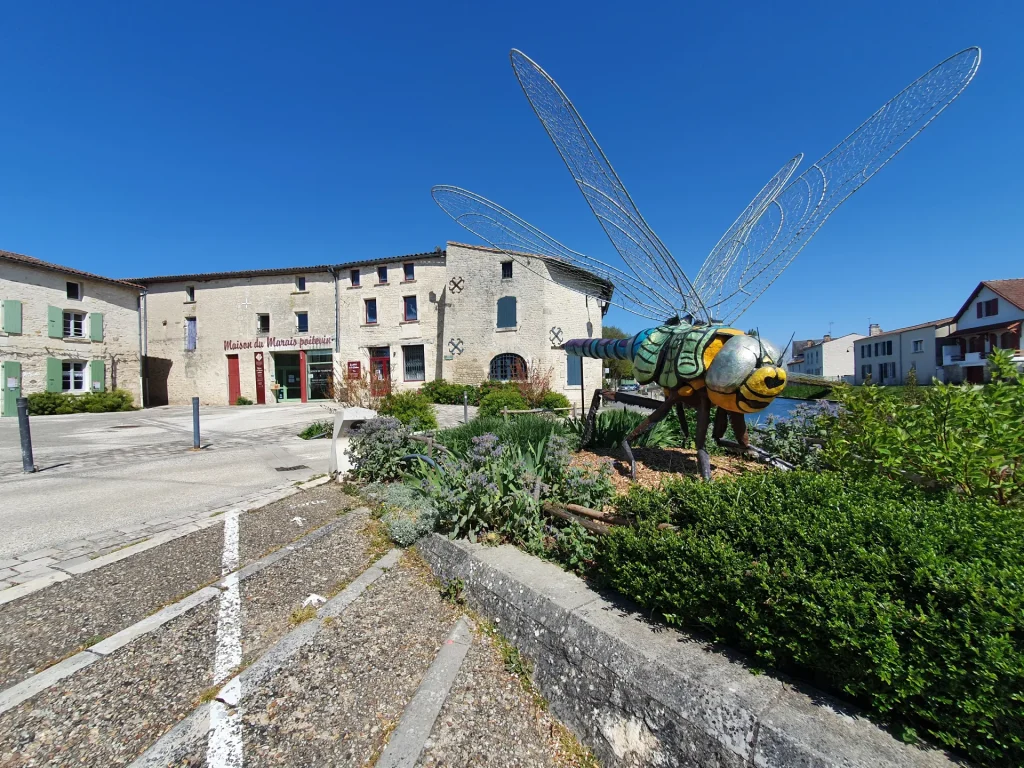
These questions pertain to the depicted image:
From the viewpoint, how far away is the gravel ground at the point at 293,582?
8.68 ft

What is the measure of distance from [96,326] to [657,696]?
2841 cm

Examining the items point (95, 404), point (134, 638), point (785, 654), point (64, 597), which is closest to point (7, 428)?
point (95, 404)

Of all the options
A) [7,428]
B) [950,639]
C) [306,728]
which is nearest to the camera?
[950,639]

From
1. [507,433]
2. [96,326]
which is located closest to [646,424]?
[507,433]

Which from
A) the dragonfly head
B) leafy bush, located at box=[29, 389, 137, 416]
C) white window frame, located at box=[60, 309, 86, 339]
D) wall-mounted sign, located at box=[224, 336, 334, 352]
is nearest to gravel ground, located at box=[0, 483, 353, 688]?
the dragonfly head

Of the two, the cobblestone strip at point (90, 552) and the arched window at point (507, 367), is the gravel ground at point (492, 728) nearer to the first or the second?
the cobblestone strip at point (90, 552)

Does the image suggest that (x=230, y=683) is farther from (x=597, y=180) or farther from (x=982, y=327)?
(x=982, y=327)

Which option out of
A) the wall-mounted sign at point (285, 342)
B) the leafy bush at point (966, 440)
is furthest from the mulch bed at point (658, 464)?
the wall-mounted sign at point (285, 342)

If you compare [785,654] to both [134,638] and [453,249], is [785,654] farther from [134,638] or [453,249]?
[453,249]

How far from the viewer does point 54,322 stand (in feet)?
63.1

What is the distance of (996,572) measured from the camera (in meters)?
1.39

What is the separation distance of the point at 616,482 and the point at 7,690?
13.8 ft

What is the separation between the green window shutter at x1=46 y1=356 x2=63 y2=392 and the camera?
1892 cm

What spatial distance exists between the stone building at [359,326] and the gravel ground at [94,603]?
17.0 meters
